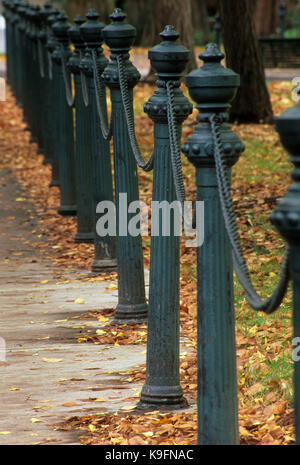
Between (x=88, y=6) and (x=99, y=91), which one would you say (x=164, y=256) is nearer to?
(x=99, y=91)

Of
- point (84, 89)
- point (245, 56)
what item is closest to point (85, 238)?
point (84, 89)

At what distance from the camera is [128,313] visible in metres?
6.39

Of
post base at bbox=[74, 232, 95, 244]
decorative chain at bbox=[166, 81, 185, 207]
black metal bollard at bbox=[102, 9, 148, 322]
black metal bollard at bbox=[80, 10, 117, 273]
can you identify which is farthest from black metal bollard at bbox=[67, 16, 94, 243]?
decorative chain at bbox=[166, 81, 185, 207]

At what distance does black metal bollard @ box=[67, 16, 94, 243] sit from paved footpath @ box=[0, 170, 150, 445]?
67 cm

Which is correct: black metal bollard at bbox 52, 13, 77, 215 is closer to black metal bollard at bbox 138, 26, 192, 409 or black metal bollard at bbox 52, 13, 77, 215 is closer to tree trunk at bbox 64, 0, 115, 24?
black metal bollard at bbox 138, 26, 192, 409

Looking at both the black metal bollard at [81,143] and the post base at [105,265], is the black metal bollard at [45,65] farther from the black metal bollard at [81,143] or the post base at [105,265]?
the post base at [105,265]

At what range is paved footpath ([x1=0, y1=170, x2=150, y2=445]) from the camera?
15.7 feet

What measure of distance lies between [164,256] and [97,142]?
2.78m

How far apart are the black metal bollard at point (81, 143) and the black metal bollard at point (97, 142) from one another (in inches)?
16.7

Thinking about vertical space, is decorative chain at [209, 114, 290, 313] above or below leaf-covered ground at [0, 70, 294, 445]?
above

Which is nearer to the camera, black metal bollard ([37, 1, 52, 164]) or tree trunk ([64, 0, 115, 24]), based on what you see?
black metal bollard ([37, 1, 52, 164])

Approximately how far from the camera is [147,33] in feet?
104

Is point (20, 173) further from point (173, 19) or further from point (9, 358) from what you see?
point (9, 358)

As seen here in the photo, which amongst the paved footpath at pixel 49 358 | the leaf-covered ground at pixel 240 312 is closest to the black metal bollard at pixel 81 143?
the leaf-covered ground at pixel 240 312
